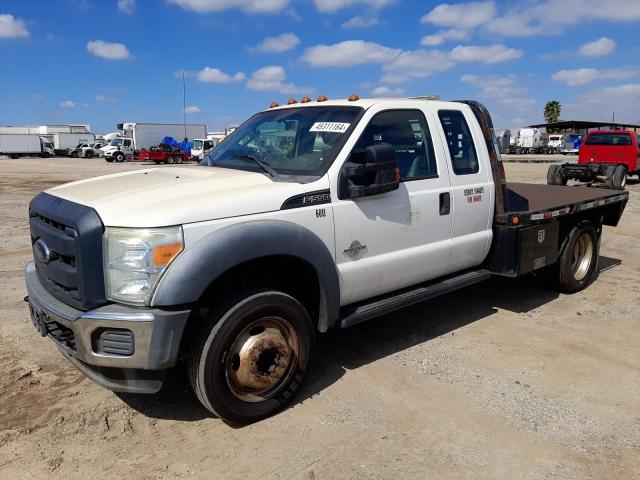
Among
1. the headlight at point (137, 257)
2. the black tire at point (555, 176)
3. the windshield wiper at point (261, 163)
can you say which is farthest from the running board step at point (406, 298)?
the black tire at point (555, 176)

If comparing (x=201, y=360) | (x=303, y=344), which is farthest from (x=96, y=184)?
(x=303, y=344)

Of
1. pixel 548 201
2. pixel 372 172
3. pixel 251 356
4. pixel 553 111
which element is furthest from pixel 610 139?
pixel 553 111

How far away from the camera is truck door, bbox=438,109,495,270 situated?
4547 mm

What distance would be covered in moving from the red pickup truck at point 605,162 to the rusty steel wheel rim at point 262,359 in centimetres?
1519

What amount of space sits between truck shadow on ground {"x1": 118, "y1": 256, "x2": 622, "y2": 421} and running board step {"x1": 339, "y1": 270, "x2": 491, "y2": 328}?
1.67 feet

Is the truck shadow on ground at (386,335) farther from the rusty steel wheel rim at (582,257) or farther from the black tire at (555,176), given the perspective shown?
the black tire at (555,176)

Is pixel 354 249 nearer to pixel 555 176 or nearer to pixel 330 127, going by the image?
pixel 330 127

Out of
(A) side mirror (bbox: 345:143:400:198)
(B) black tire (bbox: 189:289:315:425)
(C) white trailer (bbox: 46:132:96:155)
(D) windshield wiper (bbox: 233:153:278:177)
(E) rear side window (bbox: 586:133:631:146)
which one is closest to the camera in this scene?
(B) black tire (bbox: 189:289:315:425)

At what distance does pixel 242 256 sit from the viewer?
312 centimetres

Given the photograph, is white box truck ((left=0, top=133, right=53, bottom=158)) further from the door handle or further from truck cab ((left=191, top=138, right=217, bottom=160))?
the door handle

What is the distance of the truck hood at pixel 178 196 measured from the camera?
296 centimetres

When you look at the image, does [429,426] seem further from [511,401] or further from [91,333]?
[91,333]

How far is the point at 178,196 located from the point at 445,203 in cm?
224

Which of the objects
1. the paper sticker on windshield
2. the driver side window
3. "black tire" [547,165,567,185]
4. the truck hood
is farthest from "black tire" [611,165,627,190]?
the truck hood
